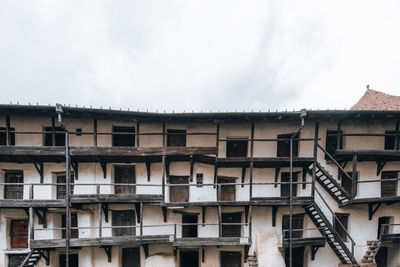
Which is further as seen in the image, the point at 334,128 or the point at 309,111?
the point at 334,128

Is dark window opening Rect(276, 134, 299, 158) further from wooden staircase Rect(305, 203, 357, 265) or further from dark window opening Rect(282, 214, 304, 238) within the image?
dark window opening Rect(282, 214, 304, 238)

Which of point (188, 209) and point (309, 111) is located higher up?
point (309, 111)

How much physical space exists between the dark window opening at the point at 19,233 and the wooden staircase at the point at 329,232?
1730 cm

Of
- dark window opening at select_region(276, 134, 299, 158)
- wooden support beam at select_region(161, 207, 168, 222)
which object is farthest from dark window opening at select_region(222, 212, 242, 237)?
dark window opening at select_region(276, 134, 299, 158)

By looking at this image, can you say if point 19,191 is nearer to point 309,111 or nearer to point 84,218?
point 84,218

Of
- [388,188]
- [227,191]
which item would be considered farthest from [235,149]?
[388,188]

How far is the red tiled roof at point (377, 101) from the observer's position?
14.5 m

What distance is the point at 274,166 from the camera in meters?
12.4

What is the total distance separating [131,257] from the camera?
1276 centimetres

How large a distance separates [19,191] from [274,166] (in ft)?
51.5

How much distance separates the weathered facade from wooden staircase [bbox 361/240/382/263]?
0.18 feet

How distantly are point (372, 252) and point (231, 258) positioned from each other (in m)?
8.25

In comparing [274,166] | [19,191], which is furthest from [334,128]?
[19,191]

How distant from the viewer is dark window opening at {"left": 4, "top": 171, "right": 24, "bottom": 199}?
12211mm
